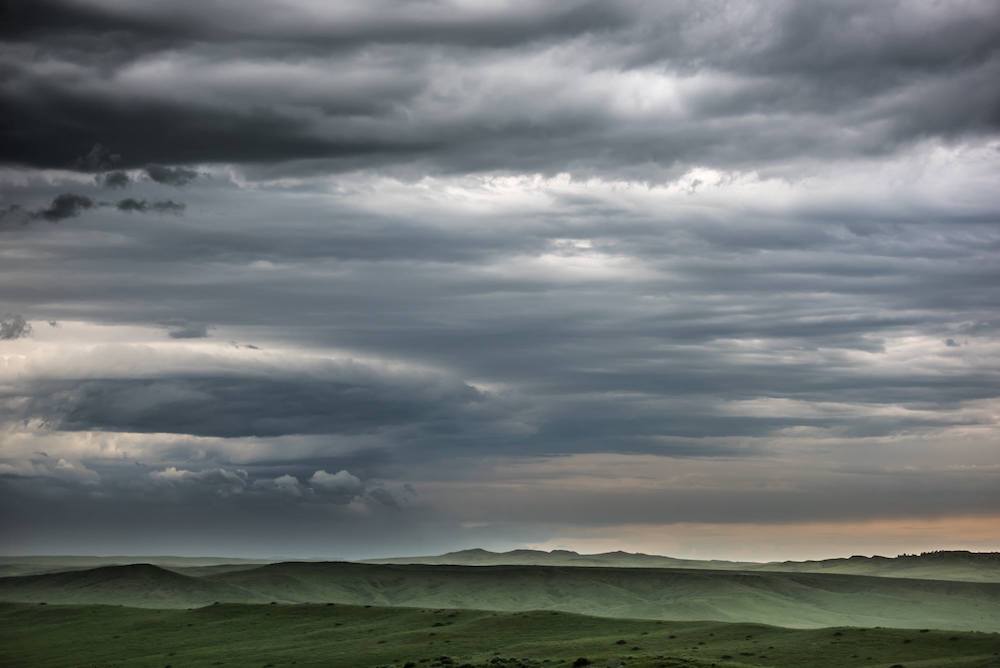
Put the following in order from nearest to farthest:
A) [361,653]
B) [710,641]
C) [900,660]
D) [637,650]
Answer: [900,660]
[637,650]
[710,641]
[361,653]

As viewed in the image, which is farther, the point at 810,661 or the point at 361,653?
the point at 361,653

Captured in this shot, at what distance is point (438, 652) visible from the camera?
186750 millimetres

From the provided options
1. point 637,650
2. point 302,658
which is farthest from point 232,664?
point 637,650

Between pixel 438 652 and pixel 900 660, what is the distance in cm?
7254

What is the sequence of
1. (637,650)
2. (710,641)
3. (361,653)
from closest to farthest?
1. (637,650)
2. (710,641)
3. (361,653)

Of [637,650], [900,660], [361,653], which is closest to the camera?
[900,660]

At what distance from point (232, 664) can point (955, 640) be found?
11343 cm

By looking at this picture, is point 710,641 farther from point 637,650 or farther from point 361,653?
point 361,653

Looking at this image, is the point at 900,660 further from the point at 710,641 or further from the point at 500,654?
the point at 500,654

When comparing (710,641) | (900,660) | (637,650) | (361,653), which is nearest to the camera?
(900,660)

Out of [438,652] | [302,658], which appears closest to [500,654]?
[438,652]

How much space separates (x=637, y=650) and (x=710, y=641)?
56.3 ft

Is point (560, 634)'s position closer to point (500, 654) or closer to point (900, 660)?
point (500, 654)

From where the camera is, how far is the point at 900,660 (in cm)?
14450
